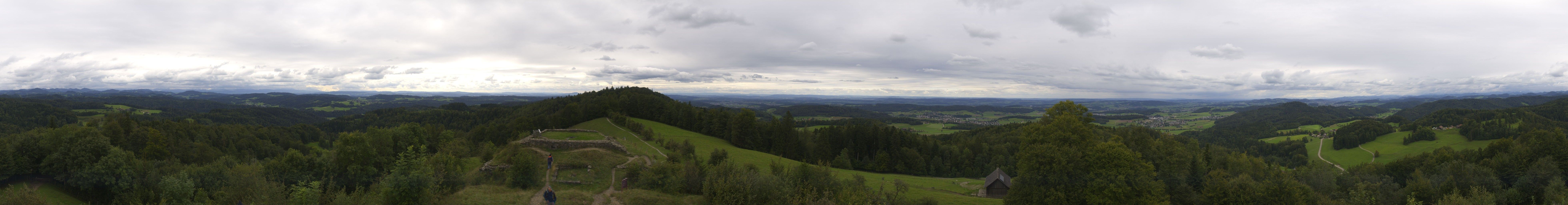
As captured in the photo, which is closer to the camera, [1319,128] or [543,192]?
[543,192]

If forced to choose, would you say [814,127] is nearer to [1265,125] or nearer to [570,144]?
[570,144]

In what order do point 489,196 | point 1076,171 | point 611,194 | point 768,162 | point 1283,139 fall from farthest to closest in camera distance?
point 1283,139, point 768,162, point 1076,171, point 611,194, point 489,196

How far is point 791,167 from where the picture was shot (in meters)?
49.5

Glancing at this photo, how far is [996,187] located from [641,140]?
35.8 metres

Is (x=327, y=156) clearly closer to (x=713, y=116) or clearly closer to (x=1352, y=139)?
(x=713, y=116)

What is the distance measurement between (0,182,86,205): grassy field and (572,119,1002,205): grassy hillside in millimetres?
34220

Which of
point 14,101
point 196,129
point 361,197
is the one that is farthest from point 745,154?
point 14,101

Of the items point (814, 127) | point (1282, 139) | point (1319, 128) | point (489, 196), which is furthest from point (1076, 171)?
point (1319, 128)

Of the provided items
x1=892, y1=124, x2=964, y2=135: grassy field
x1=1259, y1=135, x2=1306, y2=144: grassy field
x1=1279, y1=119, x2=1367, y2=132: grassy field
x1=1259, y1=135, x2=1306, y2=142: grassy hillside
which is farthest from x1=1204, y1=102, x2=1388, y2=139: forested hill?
x1=892, y1=124, x2=964, y2=135: grassy field

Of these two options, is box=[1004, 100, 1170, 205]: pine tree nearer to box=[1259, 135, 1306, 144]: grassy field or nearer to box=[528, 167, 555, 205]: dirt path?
box=[528, 167, 555, 205]: dirt path

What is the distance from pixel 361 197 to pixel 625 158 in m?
13.7

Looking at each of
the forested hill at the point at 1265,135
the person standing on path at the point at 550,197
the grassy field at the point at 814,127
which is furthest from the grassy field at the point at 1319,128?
Result: the person standing on path at the point at 550,197

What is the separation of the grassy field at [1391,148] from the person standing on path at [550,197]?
11079 centimetres

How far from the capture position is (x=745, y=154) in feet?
194
